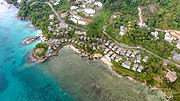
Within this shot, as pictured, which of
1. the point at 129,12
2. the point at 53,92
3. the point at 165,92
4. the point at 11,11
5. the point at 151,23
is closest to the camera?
the point at 165,92

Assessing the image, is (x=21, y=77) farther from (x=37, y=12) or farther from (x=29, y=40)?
(x=37, y=12)

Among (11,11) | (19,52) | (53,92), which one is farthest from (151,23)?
(11,11)

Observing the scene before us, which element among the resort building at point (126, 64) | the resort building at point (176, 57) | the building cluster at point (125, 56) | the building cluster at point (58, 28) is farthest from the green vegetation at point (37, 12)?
the resort building at point (176, 57)

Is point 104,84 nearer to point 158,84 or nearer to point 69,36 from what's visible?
point 158,84

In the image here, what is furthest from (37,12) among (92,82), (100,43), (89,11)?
(92,82)

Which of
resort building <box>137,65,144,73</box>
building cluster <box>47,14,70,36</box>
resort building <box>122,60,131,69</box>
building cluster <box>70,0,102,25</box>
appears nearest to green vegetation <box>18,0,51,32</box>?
building cluster <box>47,14,70,36</box>

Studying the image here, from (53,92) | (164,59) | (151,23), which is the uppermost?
(151,23)

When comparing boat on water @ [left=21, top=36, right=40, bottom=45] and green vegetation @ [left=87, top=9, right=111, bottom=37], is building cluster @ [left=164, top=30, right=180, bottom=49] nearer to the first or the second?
green vegetation @ [left=87, top=9, right=111, bottom=37]
